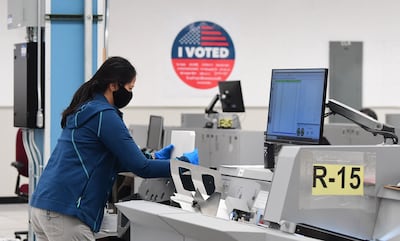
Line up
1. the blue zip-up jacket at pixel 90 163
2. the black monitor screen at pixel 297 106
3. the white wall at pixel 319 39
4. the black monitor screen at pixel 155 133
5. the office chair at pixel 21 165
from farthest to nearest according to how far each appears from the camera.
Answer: the white wall at pixel 319 39 < the black monitor screen at pixel 155 133 < the office chair at pixel 21 165 < the blue zip-up jacket at pixel 90 163 < the black monitor screen at pixel 297 106

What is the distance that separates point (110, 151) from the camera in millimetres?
3232

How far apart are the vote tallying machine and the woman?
173 millimetres

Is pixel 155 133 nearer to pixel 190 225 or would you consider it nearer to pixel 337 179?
pixel 190 225

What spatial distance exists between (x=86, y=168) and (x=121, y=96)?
1.21 ft

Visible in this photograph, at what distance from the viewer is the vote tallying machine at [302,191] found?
2295 millimetres

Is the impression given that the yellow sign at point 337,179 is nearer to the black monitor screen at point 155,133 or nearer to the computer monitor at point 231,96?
the computer monitor at point 231,96

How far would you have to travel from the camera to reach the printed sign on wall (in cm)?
1013

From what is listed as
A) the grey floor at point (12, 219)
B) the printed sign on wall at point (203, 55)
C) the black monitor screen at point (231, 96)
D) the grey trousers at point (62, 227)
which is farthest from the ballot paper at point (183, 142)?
the printed sign on wall at point (203, 55)

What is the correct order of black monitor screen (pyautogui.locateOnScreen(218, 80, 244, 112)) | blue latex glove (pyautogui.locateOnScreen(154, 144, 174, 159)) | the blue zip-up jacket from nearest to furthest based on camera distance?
the blue zip-up jacket, blue latex glove (pyautogui.locateOnScreen(154, 144, 174, 159)), black monitor screen (pyautogui.locateOnScreen(218, 80, 244, 112))

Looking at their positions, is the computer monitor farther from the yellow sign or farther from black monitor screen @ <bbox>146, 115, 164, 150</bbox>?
the yellow sign

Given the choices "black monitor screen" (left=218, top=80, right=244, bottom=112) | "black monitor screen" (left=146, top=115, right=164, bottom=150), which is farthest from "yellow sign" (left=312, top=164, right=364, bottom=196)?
"black monitor screen" (left=146, top=115, right=164, bottom=150)

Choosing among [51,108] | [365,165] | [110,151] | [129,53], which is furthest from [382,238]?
[129,53]

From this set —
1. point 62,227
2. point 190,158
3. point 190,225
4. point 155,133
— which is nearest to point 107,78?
point 190,158

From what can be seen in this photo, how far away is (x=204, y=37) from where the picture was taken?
33.6 feet
